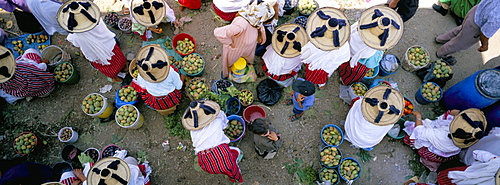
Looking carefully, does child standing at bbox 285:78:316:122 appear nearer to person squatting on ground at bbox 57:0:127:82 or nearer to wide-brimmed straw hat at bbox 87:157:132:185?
wide-brimmed straw hat at bbox 87:157:132:185

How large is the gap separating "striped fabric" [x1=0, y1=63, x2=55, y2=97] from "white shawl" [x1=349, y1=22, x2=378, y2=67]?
234 inches

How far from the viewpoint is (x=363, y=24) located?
4.77 metres

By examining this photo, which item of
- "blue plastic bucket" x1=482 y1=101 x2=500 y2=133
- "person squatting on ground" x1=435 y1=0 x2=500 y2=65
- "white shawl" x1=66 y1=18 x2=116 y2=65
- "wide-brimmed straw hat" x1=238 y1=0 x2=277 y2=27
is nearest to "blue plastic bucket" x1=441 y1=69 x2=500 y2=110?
"blue plastic bucket" x1=482 y1=101 x2=500 y2=133

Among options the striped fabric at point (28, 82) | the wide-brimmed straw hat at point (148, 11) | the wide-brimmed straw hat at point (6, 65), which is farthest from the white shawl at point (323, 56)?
the striped fabric at point (28, 82)

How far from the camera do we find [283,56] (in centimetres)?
490

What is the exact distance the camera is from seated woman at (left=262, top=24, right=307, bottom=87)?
491 cm

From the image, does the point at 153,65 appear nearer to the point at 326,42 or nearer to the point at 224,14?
the point at 224,14

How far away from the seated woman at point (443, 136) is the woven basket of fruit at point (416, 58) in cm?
134

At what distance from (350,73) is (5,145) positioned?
23.1 ft

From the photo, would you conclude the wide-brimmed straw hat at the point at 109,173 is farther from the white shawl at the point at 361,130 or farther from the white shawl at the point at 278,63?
the white shawl at the point at 361,130

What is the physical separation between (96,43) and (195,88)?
1938mm

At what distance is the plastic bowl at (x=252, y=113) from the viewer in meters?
5.55

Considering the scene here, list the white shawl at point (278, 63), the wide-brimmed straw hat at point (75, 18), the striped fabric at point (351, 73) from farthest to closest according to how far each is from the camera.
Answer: the striped fabric at point (351, 73) < the white shawl at point (278, 63) < the wide-brimmed straw hat at point (75, 18)

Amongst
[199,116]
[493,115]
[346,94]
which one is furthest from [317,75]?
[493,115]
